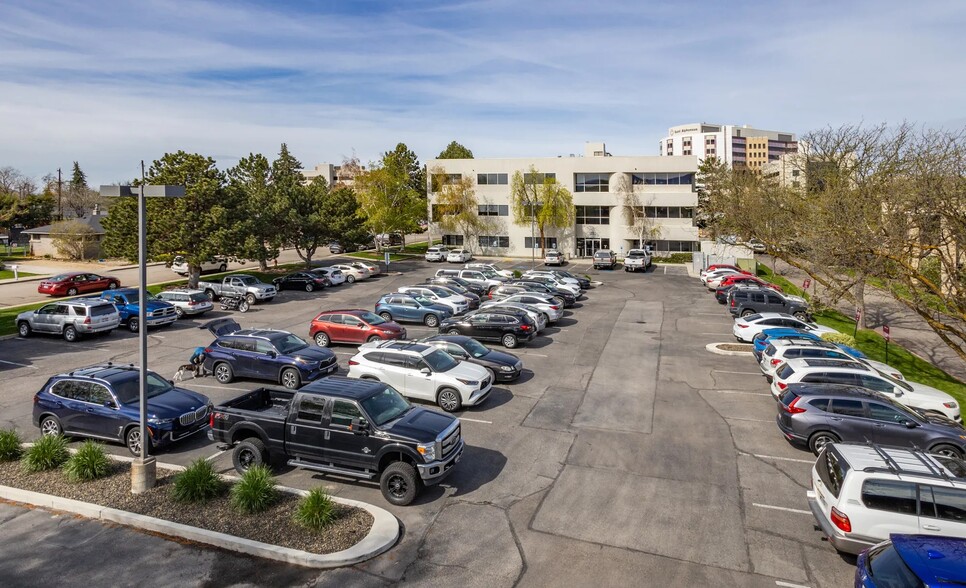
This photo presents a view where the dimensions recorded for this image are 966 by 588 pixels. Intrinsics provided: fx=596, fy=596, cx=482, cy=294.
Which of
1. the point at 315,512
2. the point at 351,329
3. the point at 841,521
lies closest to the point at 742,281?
the point at 351,329

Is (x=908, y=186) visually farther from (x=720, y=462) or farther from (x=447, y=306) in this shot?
(x=447, y=306)

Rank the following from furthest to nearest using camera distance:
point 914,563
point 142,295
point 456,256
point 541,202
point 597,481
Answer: point 541,202
point 456,256
point 597,481
point 142,295
point 914,563

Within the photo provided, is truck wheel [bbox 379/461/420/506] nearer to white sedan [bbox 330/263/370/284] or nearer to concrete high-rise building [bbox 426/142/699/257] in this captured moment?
white sedan [bbox 330/263/370/284]

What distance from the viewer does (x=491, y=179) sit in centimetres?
6550

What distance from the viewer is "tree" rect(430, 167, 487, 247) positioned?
65.0 meters

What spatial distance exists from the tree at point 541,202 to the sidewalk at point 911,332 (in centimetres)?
2924

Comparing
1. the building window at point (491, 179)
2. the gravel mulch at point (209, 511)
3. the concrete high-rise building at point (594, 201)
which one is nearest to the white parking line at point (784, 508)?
the gravel mulch at point (209, 511)

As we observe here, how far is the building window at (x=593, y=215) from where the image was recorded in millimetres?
62469

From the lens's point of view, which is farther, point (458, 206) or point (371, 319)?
point (458, 206)

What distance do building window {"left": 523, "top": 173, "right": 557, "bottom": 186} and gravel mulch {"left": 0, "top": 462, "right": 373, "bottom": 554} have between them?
54274 millimetres

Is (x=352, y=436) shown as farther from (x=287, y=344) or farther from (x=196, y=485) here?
(x=287, y=344)

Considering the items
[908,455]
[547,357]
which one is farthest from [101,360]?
[908,455]

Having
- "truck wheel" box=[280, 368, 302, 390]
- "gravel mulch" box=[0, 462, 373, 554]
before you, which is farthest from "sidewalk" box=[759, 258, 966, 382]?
"gravel mulch" box=[0, 462, 373, 554]

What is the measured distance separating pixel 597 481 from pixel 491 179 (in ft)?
184
